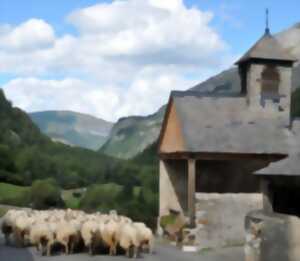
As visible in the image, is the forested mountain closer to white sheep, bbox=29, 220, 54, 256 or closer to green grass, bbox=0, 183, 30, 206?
green grass, bbox=0, 183, 30, 206

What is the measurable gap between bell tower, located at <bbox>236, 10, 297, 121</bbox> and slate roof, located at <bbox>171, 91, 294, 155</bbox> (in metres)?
0.34

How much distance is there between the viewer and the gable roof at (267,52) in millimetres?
25359

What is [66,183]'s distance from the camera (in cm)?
6725

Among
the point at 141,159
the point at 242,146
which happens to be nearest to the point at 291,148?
the point at 242,146

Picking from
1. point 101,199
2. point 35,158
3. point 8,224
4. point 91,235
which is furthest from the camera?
point 35,158

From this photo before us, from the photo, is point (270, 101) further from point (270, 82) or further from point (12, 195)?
point (12, 195)

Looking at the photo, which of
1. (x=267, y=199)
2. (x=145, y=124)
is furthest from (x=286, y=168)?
(x=145, y=124)

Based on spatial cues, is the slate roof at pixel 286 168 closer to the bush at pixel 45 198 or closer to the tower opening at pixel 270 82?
the tower opening at pixel 270 82

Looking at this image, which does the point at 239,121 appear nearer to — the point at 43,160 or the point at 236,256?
the point at 236,256

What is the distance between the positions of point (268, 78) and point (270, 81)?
5.2 inches

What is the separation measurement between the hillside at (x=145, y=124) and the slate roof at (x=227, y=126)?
195 ft

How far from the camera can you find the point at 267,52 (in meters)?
25.6

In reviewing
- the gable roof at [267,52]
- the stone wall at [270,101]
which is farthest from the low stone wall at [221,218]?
the gable roof at [267,52]

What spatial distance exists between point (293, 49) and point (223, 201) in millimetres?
66631
